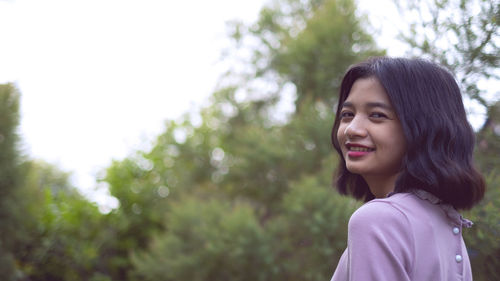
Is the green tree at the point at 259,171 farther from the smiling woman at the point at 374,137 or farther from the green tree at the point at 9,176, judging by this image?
the smiling woman at the point at 374,137

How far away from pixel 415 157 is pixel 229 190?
10.2 m

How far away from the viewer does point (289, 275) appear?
8.42 meters

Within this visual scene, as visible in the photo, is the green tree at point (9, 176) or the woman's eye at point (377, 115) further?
the green tree at point (9, 176)

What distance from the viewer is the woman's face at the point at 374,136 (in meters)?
1.32

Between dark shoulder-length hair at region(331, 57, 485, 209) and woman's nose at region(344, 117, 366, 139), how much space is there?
99mm

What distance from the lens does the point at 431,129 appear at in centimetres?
130

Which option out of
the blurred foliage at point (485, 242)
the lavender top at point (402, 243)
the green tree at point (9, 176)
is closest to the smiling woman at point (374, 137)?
the lavender top at point (402, 243)

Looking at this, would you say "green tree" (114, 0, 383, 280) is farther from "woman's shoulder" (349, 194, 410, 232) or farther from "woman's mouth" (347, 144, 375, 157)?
"woman's shoulder" (349, 194, 410, 232)

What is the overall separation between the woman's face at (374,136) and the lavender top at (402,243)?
0.36ft

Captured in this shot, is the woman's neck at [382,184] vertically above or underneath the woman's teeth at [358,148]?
underneath

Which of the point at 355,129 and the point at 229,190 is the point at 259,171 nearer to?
the point at 229,190

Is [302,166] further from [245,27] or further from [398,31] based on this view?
[398,31]

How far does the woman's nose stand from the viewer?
1327 mm

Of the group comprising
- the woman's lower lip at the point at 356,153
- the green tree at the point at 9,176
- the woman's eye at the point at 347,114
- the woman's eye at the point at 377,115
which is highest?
the green tree at the point at 9,176
